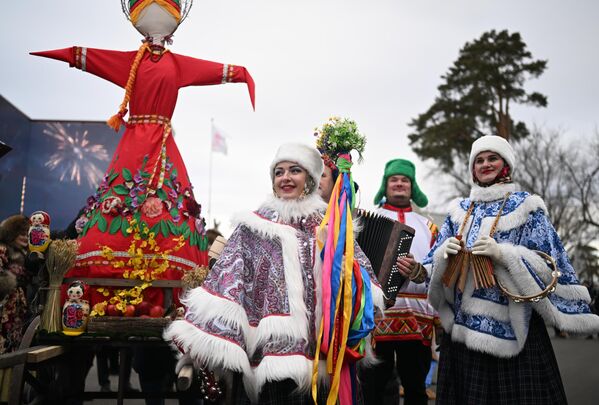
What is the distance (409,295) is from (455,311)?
0.88m

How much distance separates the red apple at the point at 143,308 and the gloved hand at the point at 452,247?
7.44 ft

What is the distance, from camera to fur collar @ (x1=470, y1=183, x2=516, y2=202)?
3691mm

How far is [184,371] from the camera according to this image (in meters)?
2.58

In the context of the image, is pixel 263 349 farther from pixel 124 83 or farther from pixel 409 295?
pixel 124 83

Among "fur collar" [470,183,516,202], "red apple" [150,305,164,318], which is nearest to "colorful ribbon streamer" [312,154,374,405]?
"fur collar" [470,183,516,202]

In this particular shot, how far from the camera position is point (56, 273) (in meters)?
3.62

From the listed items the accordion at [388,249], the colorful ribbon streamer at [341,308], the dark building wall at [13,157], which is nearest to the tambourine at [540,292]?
the accordion at [388,249]

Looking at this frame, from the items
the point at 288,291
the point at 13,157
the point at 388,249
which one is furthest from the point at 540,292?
the point at 13,157

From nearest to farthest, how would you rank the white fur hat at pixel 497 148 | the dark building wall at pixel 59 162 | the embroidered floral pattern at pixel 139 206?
the white fur hat at pixel 497 148 → the embroidered floral pattern at pixel 139 206 → the dark building wall at pixel 59 162

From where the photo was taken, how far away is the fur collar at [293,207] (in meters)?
3.27

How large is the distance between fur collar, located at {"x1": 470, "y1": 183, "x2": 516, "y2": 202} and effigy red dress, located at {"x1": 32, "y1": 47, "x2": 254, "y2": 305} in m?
2.15

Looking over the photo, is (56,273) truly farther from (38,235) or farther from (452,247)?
(452,247)

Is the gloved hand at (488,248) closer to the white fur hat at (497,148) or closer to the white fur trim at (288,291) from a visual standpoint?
the white fur hat at (497,148)

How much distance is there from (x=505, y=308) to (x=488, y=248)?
45 cm
